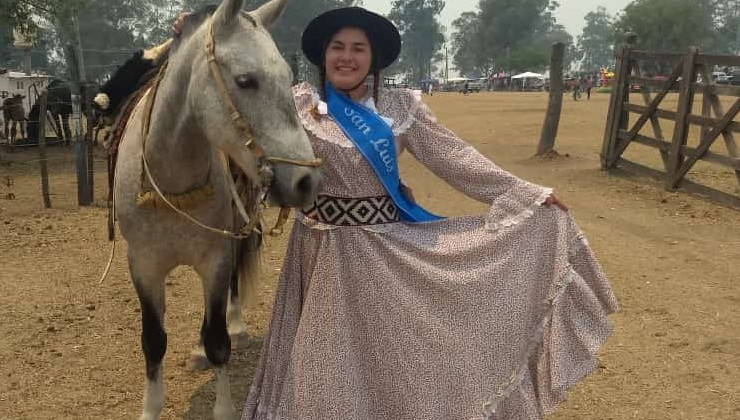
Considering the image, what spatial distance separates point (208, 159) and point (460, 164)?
0.99 metres

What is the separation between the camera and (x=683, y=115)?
8391 millimetres

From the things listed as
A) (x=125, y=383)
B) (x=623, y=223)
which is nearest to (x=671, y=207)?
(x=623, y=223)

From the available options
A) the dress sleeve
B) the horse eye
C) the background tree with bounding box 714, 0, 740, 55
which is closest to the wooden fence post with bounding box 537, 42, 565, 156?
the dress sleeve

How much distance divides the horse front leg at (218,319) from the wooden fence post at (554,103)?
9457 millimetres

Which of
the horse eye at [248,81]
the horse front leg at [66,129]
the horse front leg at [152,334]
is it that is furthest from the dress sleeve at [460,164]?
the horse front leg at [66,129]

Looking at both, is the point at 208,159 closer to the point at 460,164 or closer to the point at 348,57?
the point at 348,57

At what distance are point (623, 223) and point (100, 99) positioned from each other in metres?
5.49

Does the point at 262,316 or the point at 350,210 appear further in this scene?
the point at 262,316

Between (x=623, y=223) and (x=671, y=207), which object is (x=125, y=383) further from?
(x=671, y=207)

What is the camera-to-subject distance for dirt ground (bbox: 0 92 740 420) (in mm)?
3328

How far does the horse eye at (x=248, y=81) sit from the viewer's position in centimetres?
194

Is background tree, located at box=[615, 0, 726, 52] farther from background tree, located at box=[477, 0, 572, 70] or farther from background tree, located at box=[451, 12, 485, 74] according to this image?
background tree, located at box=[451, 12, 485, 74]

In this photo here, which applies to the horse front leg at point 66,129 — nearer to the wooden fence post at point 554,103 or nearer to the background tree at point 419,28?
the wooden fence post at point 554,103

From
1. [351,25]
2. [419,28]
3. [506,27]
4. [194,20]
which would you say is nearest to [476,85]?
[506,27]
